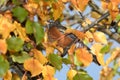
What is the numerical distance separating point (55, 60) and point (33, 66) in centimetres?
6

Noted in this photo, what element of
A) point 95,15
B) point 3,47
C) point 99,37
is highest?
point 95,15

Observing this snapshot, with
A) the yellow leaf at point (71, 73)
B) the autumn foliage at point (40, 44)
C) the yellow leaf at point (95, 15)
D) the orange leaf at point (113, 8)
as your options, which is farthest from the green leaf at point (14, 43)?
the yellow leaf at point (95, 15)

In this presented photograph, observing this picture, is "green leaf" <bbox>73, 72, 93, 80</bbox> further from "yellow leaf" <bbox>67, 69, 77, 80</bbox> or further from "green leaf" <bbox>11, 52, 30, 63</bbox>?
"green leaf" <bbox>11, 52, 30, 63</bbox>

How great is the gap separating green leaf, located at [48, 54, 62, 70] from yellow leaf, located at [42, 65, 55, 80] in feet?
0.04

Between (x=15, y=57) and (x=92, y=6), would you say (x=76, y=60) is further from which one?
(x=92, y=6)

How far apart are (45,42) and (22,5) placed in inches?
4.6

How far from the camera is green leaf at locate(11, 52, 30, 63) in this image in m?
0.93

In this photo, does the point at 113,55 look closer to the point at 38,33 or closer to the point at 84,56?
the point at 84,56

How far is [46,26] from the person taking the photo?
1122mm

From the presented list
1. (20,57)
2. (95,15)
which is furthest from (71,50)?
(95,15)

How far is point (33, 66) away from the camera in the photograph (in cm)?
93

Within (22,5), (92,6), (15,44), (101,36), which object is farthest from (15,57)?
(92,6)

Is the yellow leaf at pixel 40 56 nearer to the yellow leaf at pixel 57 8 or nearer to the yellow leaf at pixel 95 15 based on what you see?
the yellow leaf at pixel 57 8

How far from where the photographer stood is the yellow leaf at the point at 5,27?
34.6 inches
